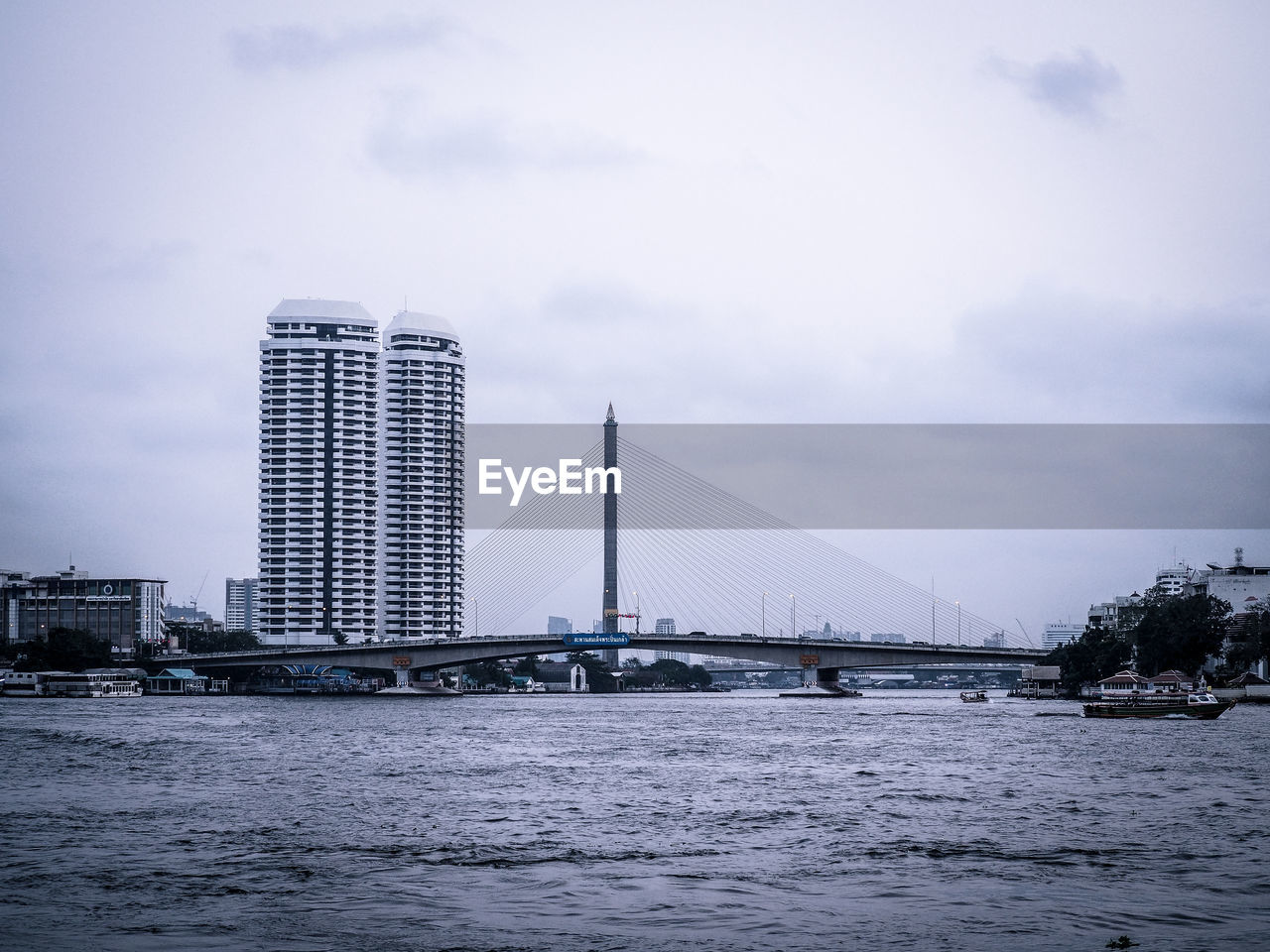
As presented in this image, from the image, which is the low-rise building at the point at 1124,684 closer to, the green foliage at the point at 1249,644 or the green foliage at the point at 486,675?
the green foliage at the point at 1249,644

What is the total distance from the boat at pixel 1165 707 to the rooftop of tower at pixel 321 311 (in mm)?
117064

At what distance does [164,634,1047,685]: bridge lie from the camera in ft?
377

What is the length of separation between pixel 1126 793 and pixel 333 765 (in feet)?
75.8

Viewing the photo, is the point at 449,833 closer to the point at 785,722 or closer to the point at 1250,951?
the point at 1250,951

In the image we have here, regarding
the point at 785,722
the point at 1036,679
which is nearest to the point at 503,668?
the point at 1036,679

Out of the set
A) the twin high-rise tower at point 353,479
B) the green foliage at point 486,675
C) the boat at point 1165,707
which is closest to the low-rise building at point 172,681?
the twin high-rise tower at point 353,479

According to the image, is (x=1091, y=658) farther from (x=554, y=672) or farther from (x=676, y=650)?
(x=554, y=672)

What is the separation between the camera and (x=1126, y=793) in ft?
110

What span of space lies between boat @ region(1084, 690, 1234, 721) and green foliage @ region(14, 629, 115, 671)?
93880 mm

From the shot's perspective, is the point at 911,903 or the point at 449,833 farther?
the point at 449,833

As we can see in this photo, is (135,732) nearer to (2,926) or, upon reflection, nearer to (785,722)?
(785,722)

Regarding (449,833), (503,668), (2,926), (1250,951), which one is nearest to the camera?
(1250,951)

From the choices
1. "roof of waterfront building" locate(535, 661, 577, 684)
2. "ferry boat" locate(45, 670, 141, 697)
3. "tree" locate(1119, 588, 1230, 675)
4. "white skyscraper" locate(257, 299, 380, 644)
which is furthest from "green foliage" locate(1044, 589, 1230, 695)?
"roof of waterfront building" locate(535, 661, 577, 684)

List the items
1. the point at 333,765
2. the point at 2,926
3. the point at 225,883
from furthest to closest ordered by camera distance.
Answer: the point at 333,765, the point at 225,883, the point at 2,926
